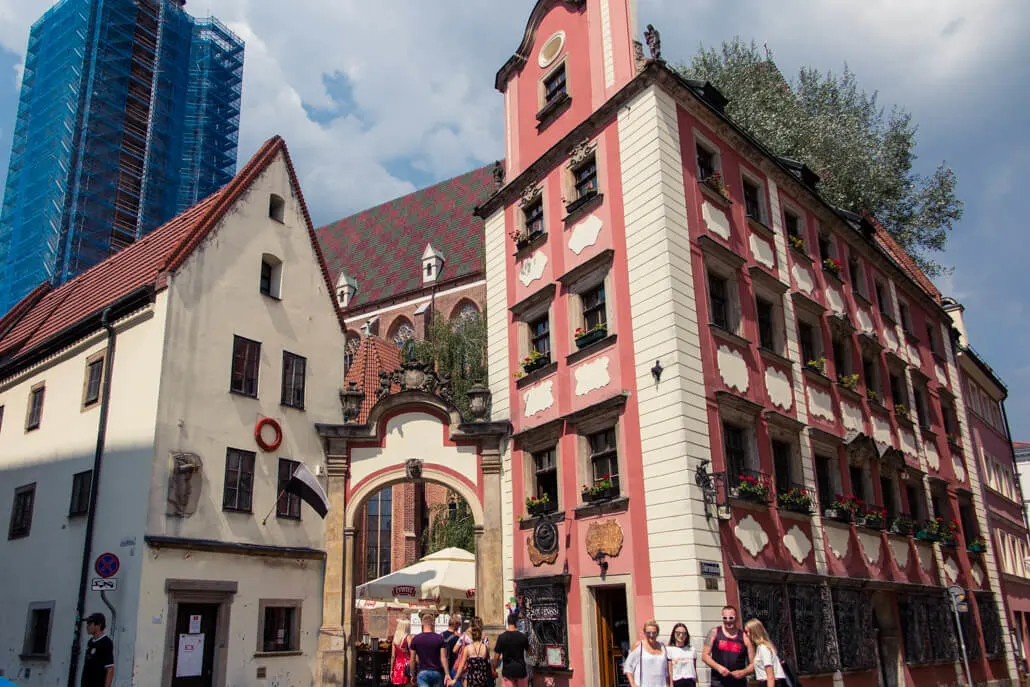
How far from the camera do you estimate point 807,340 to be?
21109 mm

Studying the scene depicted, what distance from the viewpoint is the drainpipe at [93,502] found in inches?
696

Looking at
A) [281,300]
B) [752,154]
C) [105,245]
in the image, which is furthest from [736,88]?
[105,245]

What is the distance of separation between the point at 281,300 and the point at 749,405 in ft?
37.9

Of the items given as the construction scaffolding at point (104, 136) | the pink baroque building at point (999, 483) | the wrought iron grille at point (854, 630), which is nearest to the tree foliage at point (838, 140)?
the pink baroque building at point (999, 483)

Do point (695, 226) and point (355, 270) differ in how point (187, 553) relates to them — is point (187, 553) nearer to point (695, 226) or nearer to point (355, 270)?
point (695, 226)

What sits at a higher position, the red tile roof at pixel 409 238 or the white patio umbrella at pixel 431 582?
the red tile roof at pixel 409 238

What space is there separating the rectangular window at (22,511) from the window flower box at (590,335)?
13.7 m

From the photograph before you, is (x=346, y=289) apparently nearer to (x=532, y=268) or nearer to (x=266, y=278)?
(x=266, y=278)

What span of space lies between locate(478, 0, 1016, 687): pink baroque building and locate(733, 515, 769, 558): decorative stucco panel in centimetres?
4

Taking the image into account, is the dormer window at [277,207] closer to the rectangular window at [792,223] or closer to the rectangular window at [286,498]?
the rectangular window at [286,498]

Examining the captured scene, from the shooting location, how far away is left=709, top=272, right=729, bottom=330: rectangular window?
724 inches

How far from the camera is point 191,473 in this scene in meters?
18.1

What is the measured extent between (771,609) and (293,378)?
12162 millimetres

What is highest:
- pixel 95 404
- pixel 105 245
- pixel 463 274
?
pixel 105 245
